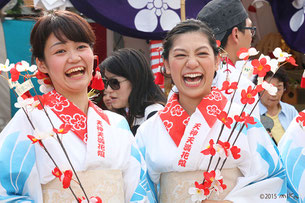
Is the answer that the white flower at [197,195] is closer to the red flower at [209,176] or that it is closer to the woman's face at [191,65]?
the red flower at [209,176]

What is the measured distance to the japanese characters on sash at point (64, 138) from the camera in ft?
8.34

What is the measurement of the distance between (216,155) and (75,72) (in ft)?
3.14

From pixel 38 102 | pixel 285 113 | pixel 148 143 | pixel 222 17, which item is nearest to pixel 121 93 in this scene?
pixel 222 17

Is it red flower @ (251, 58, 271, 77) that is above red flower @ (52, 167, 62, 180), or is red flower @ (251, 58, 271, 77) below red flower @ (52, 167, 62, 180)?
above

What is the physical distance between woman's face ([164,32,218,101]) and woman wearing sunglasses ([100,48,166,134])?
1.28 meters

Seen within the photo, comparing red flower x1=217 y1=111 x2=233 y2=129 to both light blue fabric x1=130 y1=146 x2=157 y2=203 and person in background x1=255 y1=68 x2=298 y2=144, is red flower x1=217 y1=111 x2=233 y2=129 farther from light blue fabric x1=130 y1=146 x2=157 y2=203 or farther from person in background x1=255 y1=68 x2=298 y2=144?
person in background x1=255 y1=68 x2=298 y2=144

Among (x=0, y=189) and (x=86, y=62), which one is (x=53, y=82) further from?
(x=0, y=189)

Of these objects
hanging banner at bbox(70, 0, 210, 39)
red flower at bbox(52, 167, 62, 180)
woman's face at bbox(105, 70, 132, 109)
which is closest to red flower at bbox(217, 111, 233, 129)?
red flower at bbox(52, 167, 62, 180)

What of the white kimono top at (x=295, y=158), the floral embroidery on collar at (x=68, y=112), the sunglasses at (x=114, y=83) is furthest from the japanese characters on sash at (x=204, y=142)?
the sunglasses at (x=114, y=83)

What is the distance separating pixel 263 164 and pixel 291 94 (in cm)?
554

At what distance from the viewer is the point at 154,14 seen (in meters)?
5.86

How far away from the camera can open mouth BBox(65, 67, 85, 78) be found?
9.02ft

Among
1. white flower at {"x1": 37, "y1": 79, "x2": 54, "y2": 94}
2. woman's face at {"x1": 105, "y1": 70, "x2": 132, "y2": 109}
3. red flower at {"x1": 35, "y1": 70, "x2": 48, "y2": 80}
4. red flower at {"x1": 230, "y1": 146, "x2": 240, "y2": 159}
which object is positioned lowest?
woman's face at {"x1": 105, "y1": 70, "x2": 132, "y2": 109}

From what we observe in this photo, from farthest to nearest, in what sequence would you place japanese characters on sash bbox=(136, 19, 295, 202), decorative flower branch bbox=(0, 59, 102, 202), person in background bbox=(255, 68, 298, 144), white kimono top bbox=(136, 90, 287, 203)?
person in background bbox=(255, 68, 298, 144) < white kimono top bbox=(136, 90, 287, 203) < japanese characters on sash bbox=(136, 19, 295, 202) < decorative flower branch bbox=(0, 59, 102, 202)
